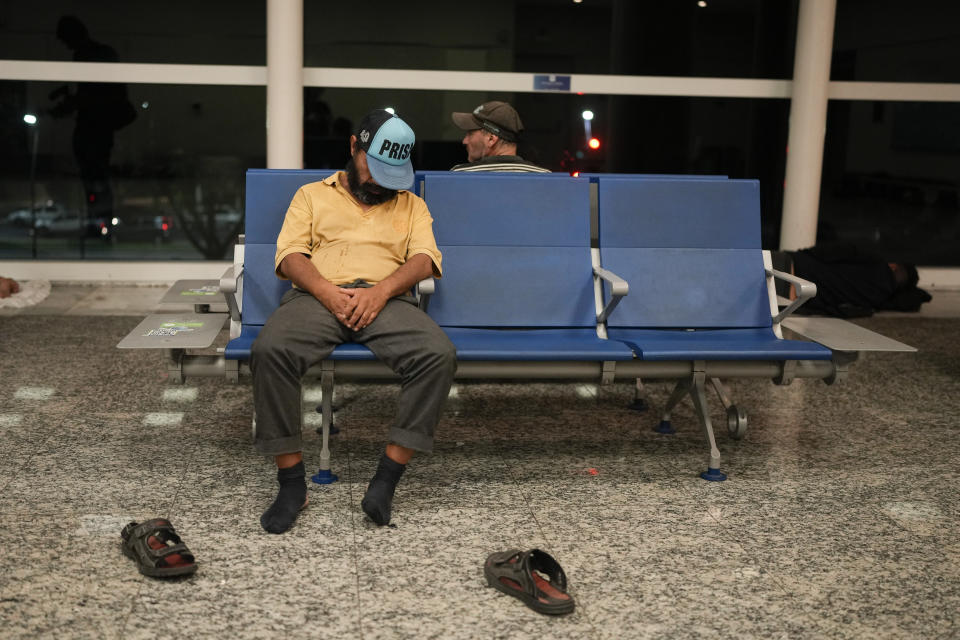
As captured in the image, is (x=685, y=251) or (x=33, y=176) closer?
(x=685, y=251)

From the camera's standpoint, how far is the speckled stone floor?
7.92ft

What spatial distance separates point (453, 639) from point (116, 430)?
2.00 metres

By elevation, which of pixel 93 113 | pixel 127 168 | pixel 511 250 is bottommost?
pixel 511 250

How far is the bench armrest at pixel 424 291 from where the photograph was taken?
341 centimetres

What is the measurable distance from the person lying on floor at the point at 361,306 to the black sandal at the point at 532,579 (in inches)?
19.1

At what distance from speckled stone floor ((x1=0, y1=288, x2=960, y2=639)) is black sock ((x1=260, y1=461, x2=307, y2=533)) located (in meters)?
0.05

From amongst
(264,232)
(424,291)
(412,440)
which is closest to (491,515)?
(412,440)

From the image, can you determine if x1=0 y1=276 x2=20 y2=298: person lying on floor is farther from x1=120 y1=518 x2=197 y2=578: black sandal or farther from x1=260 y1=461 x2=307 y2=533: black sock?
x1=120 y1=518 x2=197 y2=578: black sandal

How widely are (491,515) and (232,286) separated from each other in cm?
113

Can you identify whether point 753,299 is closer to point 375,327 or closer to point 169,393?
point 375,327

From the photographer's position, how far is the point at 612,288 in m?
3.44

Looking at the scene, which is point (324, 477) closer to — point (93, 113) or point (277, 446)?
point (277, 446)

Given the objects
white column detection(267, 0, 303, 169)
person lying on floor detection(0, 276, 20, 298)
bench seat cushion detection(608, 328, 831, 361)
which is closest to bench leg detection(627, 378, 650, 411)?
bench seat cushion detection(608, 328, 831, 361)

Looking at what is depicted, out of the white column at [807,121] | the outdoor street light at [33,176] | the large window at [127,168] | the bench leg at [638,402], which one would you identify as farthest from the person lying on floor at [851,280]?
the outdoor street light at [33,176]
